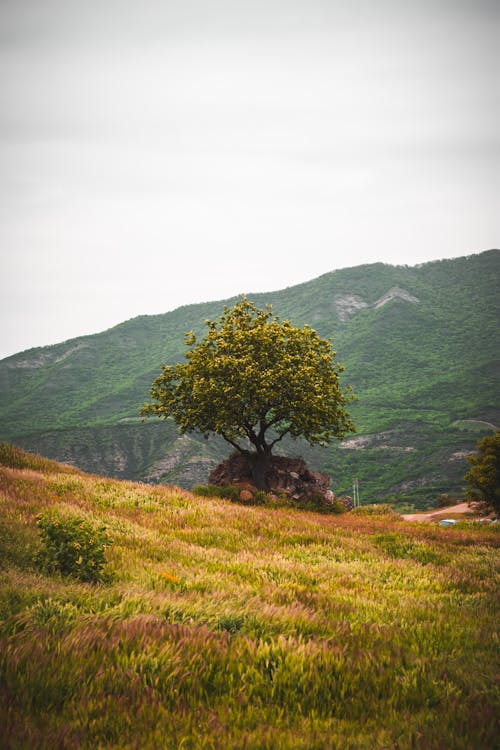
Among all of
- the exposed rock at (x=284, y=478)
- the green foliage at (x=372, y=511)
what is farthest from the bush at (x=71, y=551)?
the green foliage at (x=372, y=511)

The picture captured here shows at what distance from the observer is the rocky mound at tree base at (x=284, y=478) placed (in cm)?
2338

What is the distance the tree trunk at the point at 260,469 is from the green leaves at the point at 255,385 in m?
0.42

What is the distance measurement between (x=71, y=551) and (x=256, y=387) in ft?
52.6

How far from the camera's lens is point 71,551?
5945mm

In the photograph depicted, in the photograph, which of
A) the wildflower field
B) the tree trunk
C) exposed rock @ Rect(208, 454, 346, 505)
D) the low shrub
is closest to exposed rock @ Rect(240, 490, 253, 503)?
the low shrub

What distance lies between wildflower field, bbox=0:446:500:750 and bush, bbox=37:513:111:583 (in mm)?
35

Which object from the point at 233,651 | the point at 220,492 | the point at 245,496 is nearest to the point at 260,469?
the point at 220,492

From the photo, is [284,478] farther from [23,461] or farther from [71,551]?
[71,551]

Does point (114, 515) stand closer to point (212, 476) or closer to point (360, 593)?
point (360, 593)


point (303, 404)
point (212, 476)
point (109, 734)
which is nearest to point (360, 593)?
point (109, 734)

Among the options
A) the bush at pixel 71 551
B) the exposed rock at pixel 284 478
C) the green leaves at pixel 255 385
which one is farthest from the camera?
the exposed rock at pixel 284 478

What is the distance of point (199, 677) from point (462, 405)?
171 m

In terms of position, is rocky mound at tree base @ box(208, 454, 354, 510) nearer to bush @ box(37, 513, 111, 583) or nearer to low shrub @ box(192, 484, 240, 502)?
low shrub @ box(192, 484, 240, 502)

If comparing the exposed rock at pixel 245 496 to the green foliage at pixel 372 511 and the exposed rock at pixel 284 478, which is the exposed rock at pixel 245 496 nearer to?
the exposed rock at pixel 284 478
